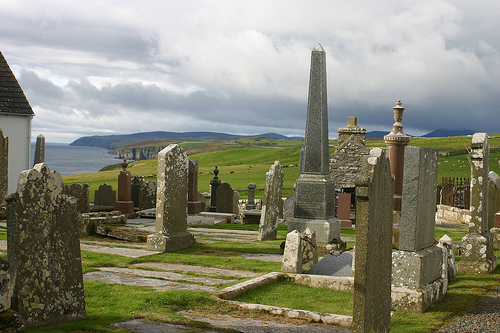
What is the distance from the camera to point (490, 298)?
9.19 meters

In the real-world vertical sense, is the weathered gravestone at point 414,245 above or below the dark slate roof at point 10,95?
below

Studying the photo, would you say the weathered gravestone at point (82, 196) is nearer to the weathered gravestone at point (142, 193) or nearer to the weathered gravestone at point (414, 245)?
the weathered gravestone at point (142, 193)

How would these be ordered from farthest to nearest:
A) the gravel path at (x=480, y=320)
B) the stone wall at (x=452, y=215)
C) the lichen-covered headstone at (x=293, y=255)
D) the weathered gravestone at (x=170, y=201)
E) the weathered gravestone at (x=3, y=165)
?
the stone wall at (x=452, y=215), the weathered gravestone at (x=3, y=165), the weathered gravestone at (x=170, y=201), the lichen-covered headstone at (x=293, y=255), the gravel path at (x=480, y=320)

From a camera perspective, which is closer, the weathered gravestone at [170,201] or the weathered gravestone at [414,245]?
the weathered gravestone at [414,245]

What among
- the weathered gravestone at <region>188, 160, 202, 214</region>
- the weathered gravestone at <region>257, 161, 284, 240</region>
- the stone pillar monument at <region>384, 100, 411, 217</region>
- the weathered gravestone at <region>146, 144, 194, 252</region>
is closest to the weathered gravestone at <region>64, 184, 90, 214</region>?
the weathered gravestone at <region>188, 160, 202, 214</region>

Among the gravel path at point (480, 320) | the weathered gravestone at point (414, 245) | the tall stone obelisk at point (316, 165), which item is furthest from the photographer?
the tall stone obelisk at point (316, 165)

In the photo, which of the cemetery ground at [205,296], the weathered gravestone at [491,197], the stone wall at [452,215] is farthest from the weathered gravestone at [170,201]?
the stone wall at [452,215]

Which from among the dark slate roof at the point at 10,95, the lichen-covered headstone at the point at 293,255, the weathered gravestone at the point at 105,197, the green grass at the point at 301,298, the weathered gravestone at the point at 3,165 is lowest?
the green grass at the point at 301,298

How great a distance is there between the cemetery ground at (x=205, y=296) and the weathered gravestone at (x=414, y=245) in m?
0.23

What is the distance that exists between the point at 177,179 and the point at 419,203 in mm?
6479

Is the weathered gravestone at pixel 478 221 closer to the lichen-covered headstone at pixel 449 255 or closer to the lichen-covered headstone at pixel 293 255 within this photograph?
the lichen-covered headstone at pixel 449 255

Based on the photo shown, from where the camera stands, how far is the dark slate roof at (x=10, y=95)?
2428cm

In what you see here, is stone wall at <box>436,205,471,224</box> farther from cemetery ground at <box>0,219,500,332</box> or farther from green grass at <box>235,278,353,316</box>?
green grass at <box>235,278,353,316</box>

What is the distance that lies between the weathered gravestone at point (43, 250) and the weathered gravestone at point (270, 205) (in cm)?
1025
